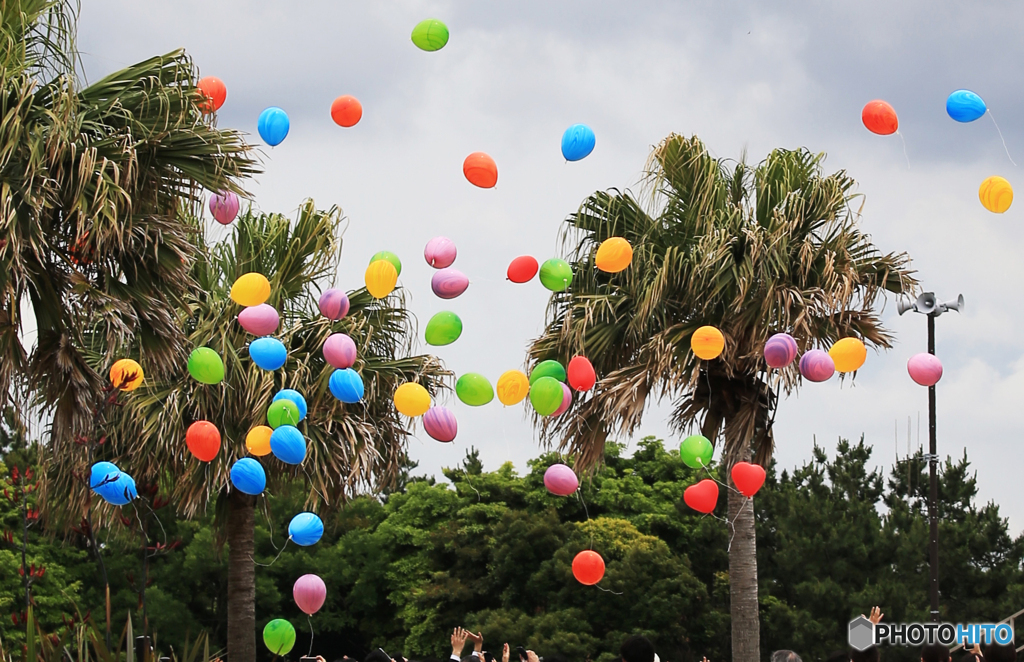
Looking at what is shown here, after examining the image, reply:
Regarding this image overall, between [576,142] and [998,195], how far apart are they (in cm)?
374

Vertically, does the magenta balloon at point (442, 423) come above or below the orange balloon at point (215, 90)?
below

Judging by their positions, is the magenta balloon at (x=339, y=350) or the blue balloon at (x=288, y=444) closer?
the blue balloon at (x=288, y=444)

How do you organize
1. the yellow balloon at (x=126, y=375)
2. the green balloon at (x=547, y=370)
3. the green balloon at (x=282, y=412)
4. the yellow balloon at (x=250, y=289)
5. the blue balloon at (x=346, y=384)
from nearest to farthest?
the yellow balloon at (x=126, y=375)
the yellow balloon at (x=250, y=289)
the blue balloon at (x=346, y=384)
the green balloon at (x=282, y=412)
the green balloon at (x=547, y=370)

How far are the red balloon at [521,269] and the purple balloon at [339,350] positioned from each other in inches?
67.8

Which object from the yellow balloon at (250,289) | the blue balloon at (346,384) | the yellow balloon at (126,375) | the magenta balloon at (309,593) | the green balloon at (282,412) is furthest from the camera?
the green balloon at (282,412)

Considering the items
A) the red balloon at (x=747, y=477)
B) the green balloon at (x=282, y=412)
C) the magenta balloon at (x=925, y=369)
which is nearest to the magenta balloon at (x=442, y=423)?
the green balloon at (x=282, y=412)

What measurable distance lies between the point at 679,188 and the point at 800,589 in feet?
33.2

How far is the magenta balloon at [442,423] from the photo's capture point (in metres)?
10.6

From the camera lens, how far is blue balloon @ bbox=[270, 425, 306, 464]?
10047 mm

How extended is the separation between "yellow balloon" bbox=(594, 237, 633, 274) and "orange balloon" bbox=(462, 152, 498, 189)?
1.37m

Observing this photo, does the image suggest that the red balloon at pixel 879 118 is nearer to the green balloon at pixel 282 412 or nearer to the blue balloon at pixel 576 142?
the blue balloon at pixel 576 142

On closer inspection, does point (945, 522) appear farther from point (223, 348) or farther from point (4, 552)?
point (4, 552)

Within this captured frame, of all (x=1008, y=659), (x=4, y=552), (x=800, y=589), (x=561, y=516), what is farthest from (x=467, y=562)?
(x=1008, y=659)

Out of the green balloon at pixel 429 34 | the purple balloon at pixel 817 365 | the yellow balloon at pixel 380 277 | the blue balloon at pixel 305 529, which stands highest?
the green balloon at pixel 429 34
